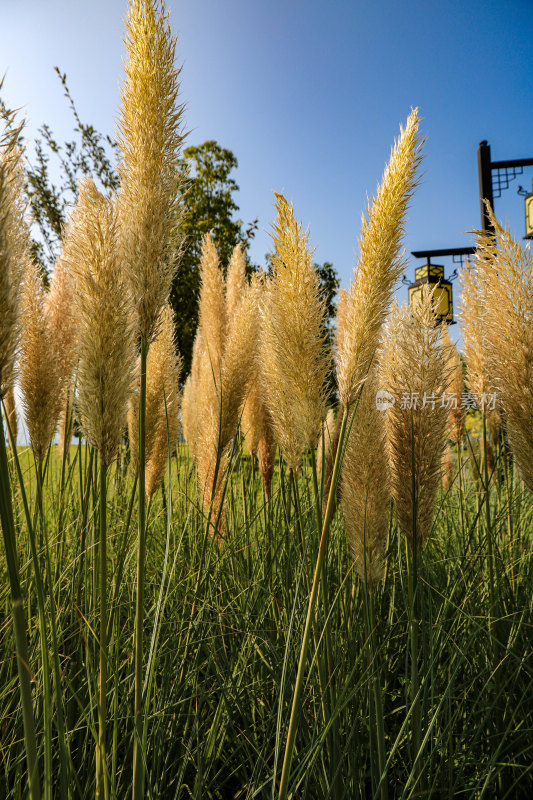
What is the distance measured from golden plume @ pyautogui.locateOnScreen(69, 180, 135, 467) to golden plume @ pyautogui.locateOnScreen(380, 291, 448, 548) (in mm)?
926

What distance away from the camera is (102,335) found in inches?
44.9

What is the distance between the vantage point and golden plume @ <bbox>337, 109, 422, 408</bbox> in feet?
4.06

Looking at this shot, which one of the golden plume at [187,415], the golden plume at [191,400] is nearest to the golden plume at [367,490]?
the golden plume at [191,400]

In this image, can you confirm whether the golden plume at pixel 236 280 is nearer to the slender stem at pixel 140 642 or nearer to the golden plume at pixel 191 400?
the golden plume at pixel 191 400

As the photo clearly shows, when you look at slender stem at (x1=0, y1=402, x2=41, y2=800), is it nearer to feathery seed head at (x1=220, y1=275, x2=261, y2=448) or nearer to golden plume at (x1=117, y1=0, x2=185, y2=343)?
golden plume at (x1=117, y1=0, x2=185, y2=343)

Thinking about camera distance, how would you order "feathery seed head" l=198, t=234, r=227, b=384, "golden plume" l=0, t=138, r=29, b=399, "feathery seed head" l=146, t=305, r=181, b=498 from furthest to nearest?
"feathery seed head" l=198, t=234, r=227, b=384, "feathery seed head" l=146, t=305, r=181, b=498, "golden plume" l=0, t=138, r=29, b=399

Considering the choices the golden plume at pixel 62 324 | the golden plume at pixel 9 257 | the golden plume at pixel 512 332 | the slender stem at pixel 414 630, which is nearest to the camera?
the golden plume at pixel 9 257

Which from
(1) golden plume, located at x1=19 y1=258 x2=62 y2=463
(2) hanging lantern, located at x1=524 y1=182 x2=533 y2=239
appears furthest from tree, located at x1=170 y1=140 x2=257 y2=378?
(1) golden plume, located at x1=19 y1=258 x2=62 y2=463

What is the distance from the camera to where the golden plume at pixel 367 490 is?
64.1 inches

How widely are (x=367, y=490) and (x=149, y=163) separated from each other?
1136 mm

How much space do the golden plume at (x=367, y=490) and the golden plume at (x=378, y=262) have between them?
0.38m

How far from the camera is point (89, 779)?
1.53 meters

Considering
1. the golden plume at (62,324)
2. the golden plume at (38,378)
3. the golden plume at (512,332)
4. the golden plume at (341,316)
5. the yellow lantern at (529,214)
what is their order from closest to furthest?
the golden plume at (512,332) < the golden plume at (38,378) < the golden plume at (62,324) < the golden plume at (341,316) < the yellow lantern at (529,214)

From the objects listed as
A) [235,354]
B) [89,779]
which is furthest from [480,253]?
[89,779]
